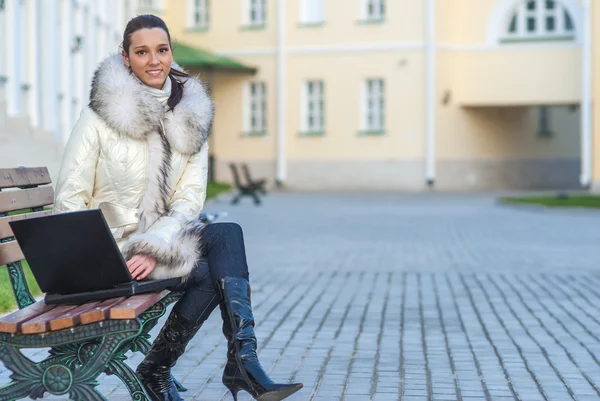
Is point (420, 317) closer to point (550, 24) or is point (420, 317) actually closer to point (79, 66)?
point (79, 66)

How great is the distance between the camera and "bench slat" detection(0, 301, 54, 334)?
4.39 metres

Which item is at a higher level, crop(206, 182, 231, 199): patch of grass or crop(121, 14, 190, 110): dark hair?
crop(121, 14, 190, 110): dark hair

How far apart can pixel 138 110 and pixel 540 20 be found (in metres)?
36.7

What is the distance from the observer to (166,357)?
5.45 meters

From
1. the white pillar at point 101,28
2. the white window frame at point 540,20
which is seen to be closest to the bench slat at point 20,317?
the white pillar at point 101,28

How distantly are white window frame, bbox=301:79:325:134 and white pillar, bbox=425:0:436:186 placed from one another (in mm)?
3789

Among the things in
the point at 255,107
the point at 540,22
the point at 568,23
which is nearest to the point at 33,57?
the point at 255,107

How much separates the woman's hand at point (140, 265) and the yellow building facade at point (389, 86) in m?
35.7

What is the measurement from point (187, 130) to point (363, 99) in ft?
120

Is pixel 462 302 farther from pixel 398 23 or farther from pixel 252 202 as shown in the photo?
pixel 398 23

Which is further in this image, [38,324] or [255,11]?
[255,11]

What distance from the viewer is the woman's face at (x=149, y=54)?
530 centimetres

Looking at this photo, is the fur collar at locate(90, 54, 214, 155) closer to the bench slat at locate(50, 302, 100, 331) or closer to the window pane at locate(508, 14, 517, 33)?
the bench slat at locate(50, 302, 100, 331)

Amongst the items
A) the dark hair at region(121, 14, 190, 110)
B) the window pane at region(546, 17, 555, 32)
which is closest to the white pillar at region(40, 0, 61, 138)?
the dark hair at region(121, 14, 190, 110)
